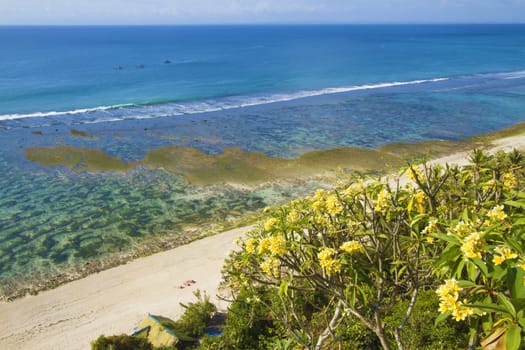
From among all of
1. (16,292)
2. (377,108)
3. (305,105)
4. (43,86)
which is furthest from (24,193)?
(43,86)

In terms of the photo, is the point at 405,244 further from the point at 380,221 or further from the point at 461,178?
the point at 461,178

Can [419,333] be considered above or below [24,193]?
above

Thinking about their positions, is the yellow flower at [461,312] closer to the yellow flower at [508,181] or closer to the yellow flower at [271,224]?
the yellow flower at [271,224]

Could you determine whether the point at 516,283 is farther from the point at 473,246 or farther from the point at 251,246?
the point at 251,246

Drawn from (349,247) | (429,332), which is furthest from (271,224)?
(429,332)

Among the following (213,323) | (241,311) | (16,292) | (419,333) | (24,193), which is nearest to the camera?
(419,333)

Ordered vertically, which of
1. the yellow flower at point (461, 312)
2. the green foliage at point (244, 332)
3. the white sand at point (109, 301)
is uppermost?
the yellow flower at point (461, 312)

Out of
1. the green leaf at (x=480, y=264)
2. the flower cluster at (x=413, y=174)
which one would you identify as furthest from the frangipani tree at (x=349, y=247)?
the green leaf at (x=480, y=264)
